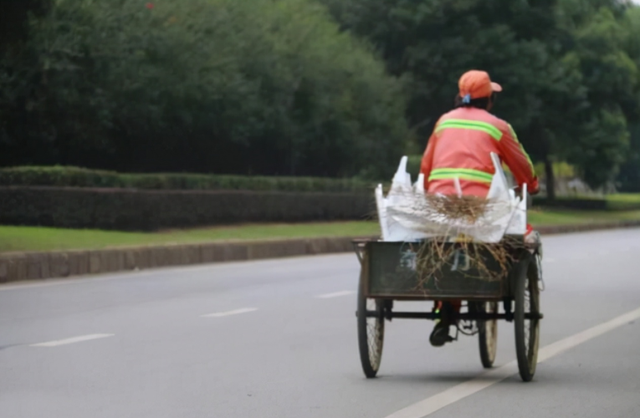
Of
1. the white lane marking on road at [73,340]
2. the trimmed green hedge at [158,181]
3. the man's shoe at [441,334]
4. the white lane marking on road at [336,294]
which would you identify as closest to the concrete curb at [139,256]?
the trimmed green hedge at [158,181]

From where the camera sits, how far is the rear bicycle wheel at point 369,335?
8641 millimetres

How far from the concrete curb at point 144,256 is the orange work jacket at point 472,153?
10152 millimetres

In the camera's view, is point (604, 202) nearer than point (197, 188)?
No

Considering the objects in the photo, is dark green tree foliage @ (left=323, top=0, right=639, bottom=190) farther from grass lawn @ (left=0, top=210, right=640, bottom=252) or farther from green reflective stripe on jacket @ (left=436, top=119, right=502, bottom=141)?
green reflective stripe on jacket @ (left=436, top=119, right=502, bottom=141)

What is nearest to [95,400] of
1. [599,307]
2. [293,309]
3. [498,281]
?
[498,281]

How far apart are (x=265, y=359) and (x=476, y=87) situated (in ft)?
7.98

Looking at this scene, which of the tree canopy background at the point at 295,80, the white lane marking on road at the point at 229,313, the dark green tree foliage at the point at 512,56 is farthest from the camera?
the dark green tree foliage at the point at 512,56

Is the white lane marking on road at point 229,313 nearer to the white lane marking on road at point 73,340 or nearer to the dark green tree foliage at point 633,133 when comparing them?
the white lane marking on road at point 73,340

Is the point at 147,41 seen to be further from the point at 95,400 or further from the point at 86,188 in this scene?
the point at 95,400

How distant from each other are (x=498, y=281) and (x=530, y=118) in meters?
46.7

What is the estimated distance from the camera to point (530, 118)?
54.6 m

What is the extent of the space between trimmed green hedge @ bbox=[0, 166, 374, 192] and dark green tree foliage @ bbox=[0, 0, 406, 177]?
210 centimetres

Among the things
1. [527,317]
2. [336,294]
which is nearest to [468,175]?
[527,317]

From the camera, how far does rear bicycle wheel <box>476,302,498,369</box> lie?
30.8 ft
